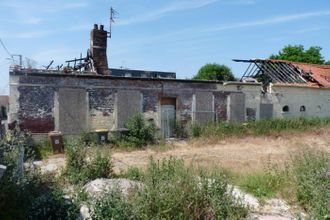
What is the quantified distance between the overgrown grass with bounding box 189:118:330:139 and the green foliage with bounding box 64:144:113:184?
9375 millimetres

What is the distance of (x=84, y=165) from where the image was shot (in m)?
10.2

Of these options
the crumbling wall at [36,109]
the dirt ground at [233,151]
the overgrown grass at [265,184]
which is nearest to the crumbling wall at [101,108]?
the crumbling wall at [36,109]

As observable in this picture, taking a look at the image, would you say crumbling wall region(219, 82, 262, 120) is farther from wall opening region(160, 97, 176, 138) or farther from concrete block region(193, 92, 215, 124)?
wall opening region(160, 97, 176, 138)

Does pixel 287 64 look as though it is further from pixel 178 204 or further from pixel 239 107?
pixel 178 204

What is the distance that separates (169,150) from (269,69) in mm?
11490

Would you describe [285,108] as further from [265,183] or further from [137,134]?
[265,183]

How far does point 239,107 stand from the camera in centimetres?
2147

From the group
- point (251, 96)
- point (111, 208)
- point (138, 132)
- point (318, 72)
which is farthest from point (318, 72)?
point (111, 208)

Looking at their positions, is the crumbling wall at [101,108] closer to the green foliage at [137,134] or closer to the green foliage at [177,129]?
the green foliage at [137,134]

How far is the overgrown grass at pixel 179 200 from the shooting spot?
607 centimetres

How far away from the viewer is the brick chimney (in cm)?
2117

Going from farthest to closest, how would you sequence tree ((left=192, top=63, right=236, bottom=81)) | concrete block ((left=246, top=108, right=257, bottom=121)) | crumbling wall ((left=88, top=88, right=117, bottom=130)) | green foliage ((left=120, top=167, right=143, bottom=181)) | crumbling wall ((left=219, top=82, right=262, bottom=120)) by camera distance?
1. tree ((left=192, top=63, right=236, bottom=81))
2. concrete block ((left=246, top=108, right=257, bottom=121))
3. crumbling wall ((left=219, top=82, right=262, bottom=120))
4. crumbling wall ((left=88, top=88, right=117, bottom=130))
5. green foliage ((left=120, top=167, right=143, bottom=181))

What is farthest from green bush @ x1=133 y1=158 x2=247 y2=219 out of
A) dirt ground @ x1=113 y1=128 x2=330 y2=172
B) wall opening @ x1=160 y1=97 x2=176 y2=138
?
wall opening @ x1=160 y1=97 x2=176 y2=138

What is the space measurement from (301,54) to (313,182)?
38.6 m
